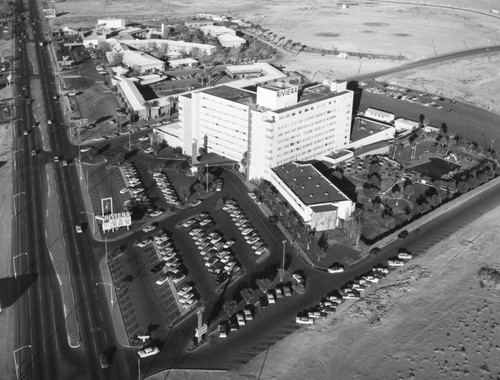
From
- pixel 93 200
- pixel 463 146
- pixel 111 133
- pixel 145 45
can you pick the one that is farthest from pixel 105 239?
pixel 145 45

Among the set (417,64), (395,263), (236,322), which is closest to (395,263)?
(395,263)

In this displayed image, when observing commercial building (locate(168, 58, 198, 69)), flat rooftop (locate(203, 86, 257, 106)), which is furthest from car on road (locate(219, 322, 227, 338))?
commercial building (locate(168, 58, 198, 69))

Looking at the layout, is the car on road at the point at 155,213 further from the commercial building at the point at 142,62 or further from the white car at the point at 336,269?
the commercial building at the point at 142,62

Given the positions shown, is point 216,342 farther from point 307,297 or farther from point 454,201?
point 454,201

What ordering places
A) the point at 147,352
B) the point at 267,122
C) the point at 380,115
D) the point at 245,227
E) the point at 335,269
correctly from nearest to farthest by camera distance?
the point at 147,352, the point at 335,269, the point at 245,227, the point at 267,122, the point at 380,115

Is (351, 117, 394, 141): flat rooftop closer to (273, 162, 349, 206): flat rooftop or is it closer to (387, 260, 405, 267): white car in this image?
(273, 162, 349, 206): flat rooftop

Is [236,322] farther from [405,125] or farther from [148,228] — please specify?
[405,125]
